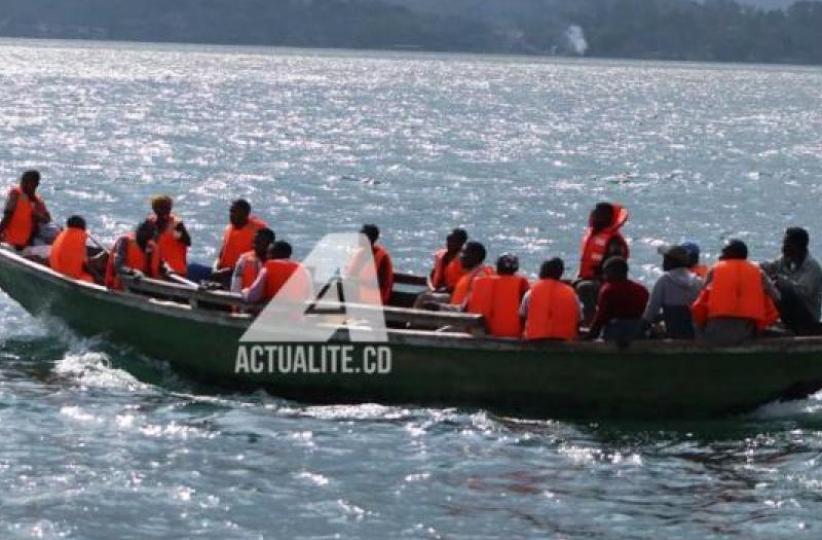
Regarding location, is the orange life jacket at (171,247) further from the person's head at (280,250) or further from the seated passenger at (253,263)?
the person's head at (280,250)

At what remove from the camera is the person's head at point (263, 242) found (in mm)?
23109

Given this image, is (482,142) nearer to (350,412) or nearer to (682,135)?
(682,135)

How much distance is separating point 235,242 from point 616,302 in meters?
6.06

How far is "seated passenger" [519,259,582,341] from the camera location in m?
20.9

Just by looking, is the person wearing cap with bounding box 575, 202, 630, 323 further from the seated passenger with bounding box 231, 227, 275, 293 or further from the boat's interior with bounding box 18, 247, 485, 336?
the seated passenger with bounding box 231, 227, 275, 293

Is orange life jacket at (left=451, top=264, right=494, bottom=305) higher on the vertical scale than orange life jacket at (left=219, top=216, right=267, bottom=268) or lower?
lower

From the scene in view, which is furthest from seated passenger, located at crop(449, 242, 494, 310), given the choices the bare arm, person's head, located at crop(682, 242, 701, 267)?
the bare arm

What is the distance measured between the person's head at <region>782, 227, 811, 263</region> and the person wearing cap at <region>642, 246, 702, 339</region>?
1304 millimetres

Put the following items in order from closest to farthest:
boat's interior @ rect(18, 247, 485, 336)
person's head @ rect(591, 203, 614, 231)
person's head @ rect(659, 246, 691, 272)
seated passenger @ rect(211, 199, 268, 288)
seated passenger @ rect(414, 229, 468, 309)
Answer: person's head @ rect(659, 246, 691, 272) < boat's interior @ rect(18, 247, 485, 336) < person's head @ rect(591, 203, 614, 231) < seated passenger @ rect(414, 229, 468, 309) < seated passenger @ rect(211, 199, 268, 288)

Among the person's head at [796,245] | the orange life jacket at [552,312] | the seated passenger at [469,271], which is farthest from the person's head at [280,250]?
the person's head at [796,245]

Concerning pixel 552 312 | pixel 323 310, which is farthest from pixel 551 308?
pixel 323 310

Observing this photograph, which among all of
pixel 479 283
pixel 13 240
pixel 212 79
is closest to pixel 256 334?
pixel 479 283

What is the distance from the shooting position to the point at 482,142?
242 ft

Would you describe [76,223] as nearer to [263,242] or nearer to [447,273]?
[263,242]
